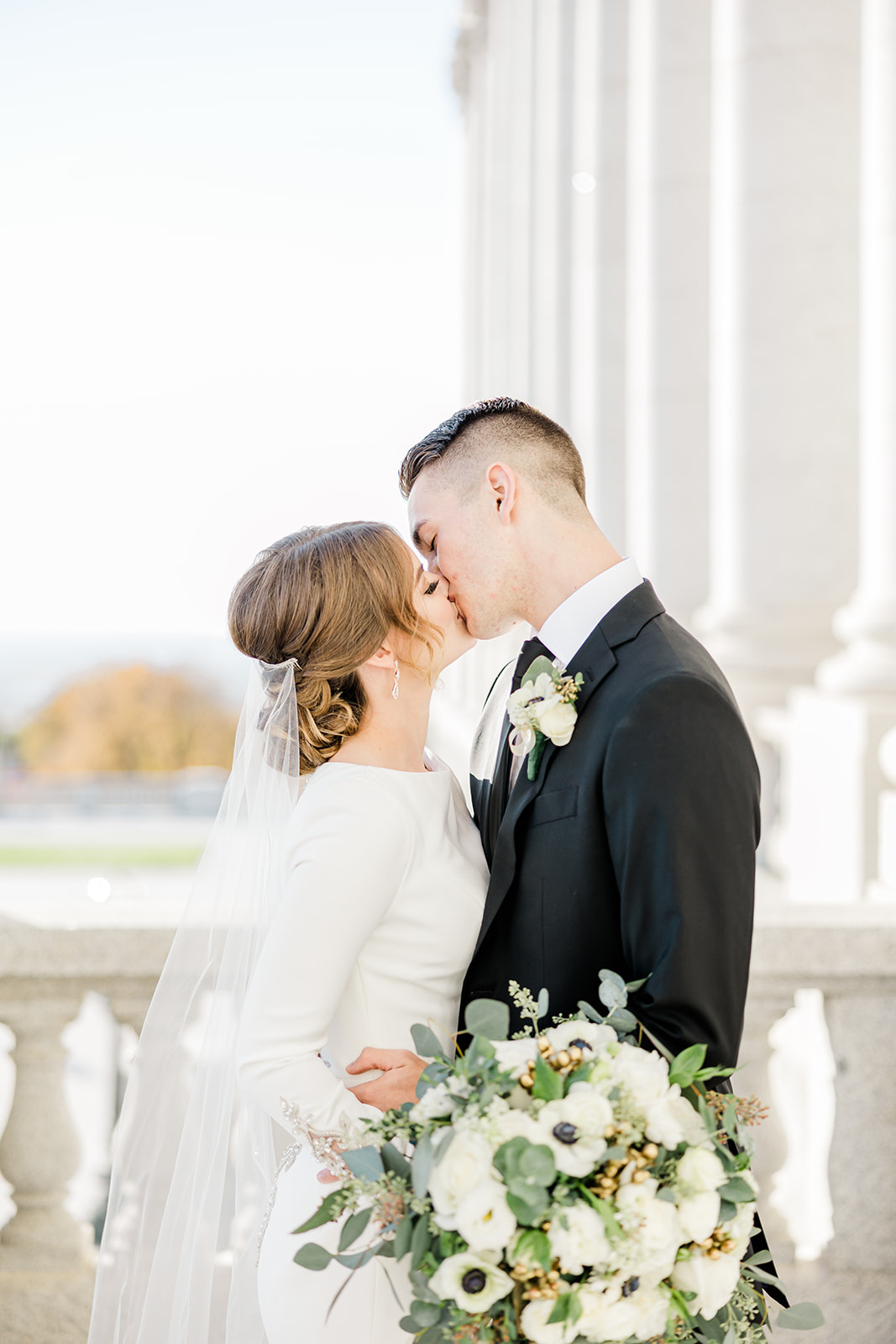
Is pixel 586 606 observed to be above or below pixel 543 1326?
above

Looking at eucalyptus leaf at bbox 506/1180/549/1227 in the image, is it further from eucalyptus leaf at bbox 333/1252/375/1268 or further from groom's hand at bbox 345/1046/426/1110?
groom's hand at bbox 345/1046/426/1110

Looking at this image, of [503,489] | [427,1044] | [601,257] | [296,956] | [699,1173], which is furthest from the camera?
[601,257]

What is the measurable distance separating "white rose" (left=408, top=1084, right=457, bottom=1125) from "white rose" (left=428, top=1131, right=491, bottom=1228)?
5.2 inches

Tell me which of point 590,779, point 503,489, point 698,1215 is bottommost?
point 698,1215

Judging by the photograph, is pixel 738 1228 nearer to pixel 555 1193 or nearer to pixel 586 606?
pixel 555 1193

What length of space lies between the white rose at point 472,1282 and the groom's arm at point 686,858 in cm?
73

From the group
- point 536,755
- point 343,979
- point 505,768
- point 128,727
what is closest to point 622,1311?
point 343,979

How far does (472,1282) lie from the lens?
8.20 feet

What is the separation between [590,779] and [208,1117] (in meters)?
1.59

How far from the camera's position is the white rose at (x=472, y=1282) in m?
2.48

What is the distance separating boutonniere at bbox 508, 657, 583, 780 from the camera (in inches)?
131

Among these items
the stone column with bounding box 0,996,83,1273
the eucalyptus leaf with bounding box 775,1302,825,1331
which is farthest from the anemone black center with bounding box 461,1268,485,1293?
the stone column with bounding box 0,996,83,1273

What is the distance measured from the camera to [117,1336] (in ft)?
12.3

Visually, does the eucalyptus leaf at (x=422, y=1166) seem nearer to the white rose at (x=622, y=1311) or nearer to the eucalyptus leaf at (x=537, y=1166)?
the eucalyptus leaf at (x=537, y=1166)
